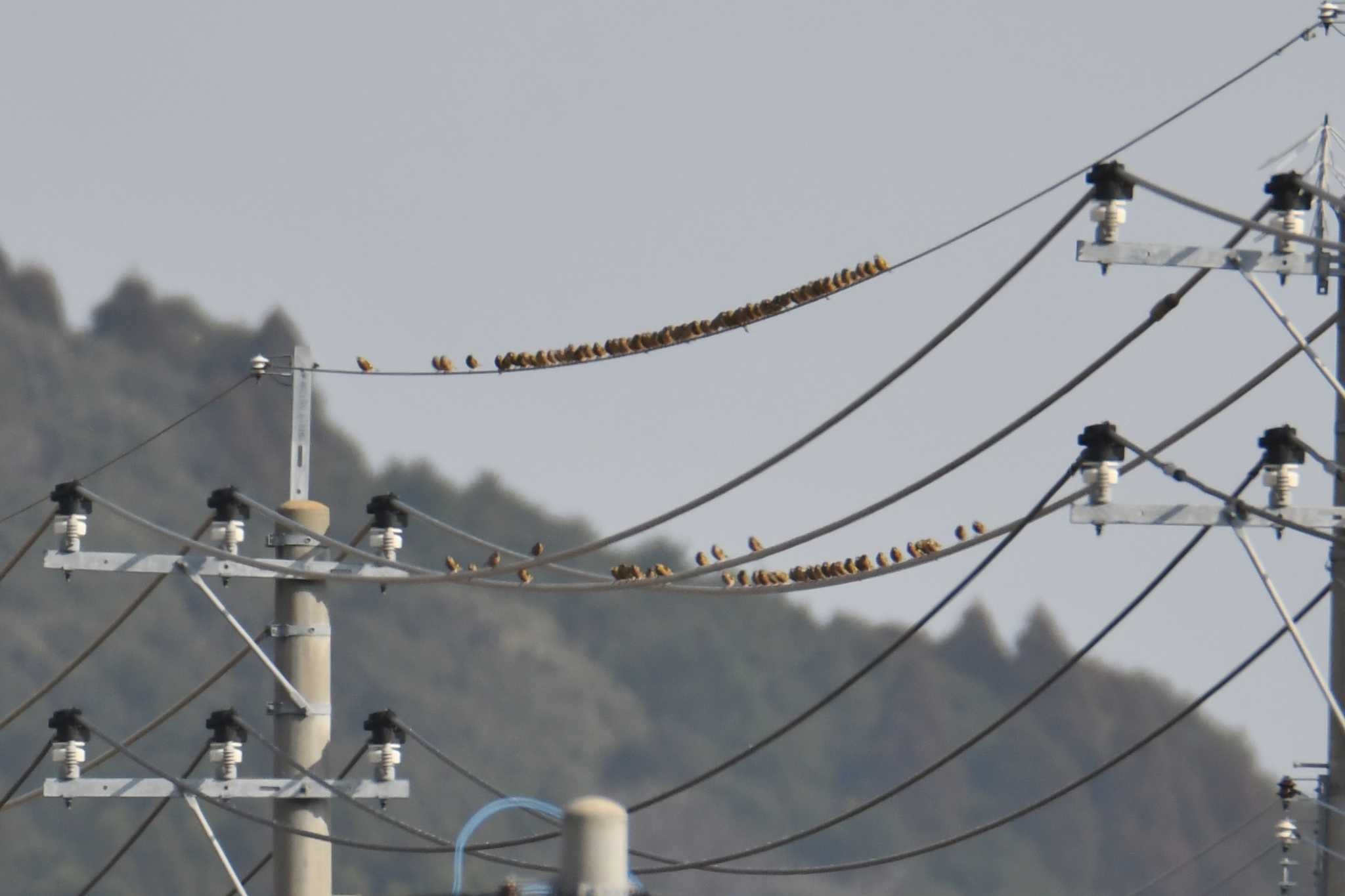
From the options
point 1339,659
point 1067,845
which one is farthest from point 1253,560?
point 1067,845

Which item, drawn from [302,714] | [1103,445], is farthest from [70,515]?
[1103,445]

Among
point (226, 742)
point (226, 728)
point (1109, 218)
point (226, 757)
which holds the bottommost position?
point (226, 757)

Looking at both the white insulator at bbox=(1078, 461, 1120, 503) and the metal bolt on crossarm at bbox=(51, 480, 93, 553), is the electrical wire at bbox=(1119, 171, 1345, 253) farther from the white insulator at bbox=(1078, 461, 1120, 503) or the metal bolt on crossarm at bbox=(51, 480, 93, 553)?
the metal bolt on crossarm at bbox=(51, 480, 93, 553)

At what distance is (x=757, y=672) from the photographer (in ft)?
300

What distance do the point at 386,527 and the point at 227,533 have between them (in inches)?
57.0

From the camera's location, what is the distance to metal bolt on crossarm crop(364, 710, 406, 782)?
963 inches

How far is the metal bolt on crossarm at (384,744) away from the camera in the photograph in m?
24.5

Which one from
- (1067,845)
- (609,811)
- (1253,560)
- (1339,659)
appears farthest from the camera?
(1067,845)

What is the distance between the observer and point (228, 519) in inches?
959

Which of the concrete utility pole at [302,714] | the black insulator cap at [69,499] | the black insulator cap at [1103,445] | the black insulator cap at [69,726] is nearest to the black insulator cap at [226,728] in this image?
the concrete utility pole at [302,714]

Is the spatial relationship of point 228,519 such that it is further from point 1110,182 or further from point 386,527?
point 1110,182

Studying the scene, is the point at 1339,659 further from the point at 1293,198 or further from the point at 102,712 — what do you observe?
the point at 102,712

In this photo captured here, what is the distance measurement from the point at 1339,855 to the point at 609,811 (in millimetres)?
7711

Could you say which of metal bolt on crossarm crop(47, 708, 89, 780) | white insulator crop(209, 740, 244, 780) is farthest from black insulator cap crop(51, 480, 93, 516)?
white insulator crop(209, 740, 244, 780)
